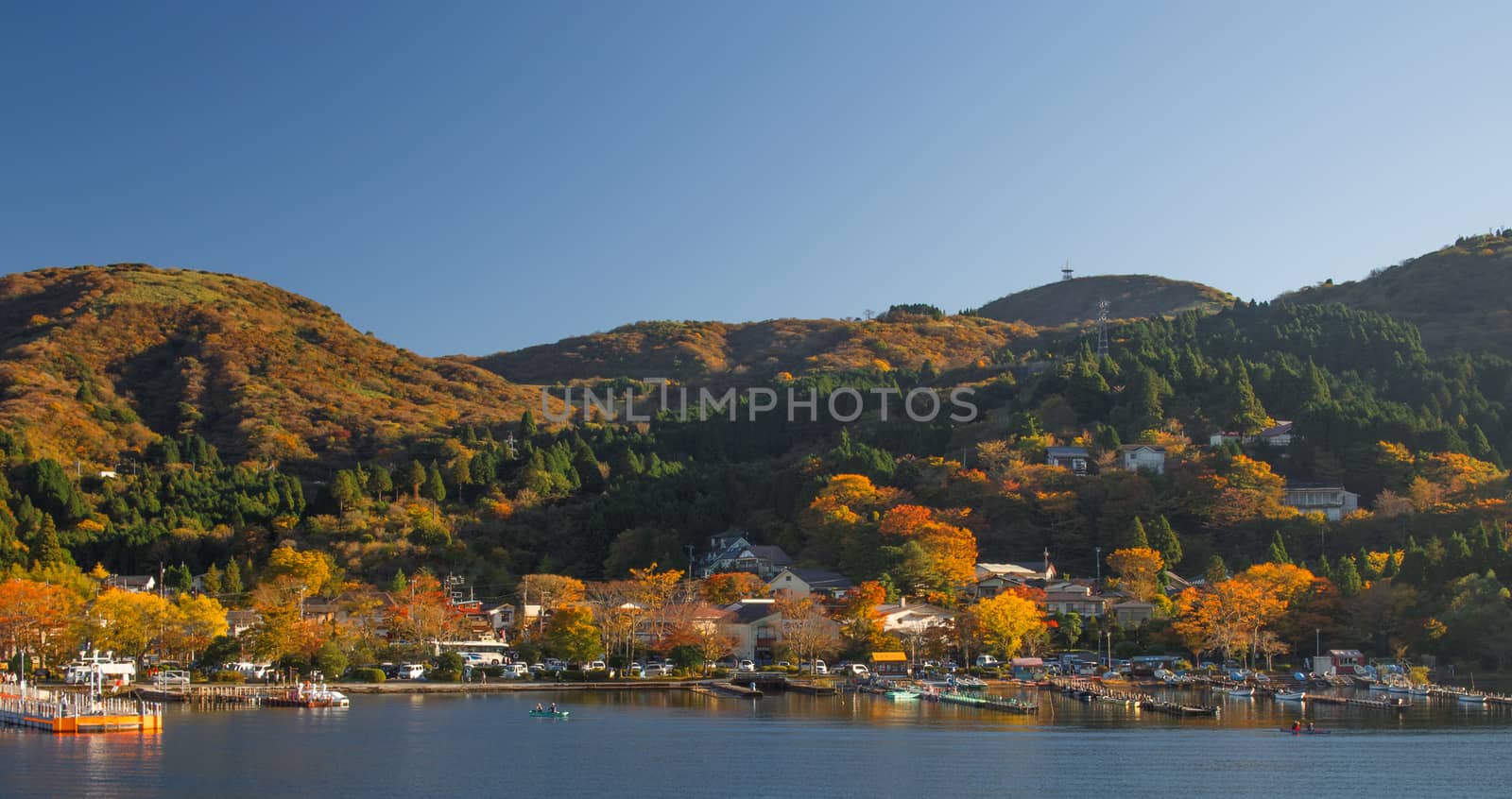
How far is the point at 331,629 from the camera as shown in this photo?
227ft

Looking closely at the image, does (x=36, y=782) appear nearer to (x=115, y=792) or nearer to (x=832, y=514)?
(x=115, y=792)

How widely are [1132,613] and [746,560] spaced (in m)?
24.3

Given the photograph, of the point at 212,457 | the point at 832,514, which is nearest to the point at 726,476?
the point at 832,514

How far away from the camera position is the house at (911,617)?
74.9 metres

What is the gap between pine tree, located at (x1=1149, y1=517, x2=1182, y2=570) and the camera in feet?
278

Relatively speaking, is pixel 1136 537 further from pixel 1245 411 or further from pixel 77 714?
pixel 77 714

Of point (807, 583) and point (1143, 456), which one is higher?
point (1143, 456)

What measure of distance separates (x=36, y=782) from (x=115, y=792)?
8.83ft

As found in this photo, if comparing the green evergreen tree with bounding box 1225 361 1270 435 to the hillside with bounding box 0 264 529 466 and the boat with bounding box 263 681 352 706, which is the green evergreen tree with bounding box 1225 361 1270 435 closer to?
the hillside with bounding box 0 264 529 466

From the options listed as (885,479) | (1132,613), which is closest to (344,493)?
(885,479)

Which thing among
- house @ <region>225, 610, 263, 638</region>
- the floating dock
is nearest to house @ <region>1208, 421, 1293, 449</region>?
house @ <region>225, 610, 263, 638</region>

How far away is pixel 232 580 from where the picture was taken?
8075 centimetres

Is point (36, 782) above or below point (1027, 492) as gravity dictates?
below

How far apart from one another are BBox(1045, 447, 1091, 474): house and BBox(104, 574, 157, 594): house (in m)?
54.0
